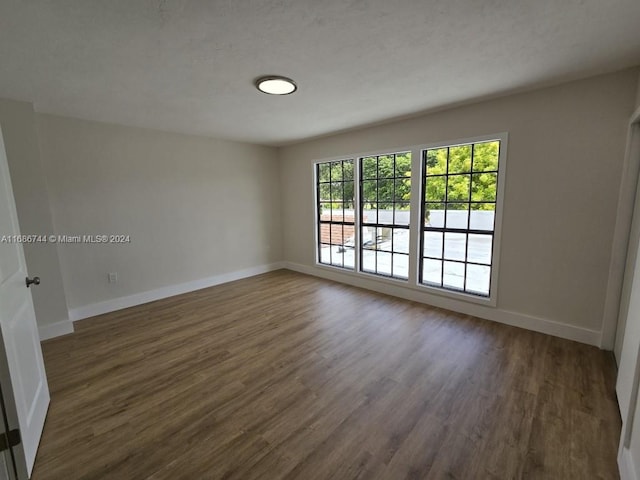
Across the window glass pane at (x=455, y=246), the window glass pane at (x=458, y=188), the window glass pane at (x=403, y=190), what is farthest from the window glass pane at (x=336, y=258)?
the window glass pane at (x=458, y=188)

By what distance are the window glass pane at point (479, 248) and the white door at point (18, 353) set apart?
3.95 metres

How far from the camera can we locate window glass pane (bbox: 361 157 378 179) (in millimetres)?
4176

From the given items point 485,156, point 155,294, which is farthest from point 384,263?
point 155,294

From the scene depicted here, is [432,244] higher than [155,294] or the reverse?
higher

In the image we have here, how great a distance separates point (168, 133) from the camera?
4.05 meters

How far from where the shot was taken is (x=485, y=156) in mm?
3193

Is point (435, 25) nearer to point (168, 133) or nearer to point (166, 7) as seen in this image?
point (166, 7)

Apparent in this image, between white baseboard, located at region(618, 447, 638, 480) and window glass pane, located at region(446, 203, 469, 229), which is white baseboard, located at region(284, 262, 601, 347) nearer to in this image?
window glass pane, located at region(446, 203, 469, 229)

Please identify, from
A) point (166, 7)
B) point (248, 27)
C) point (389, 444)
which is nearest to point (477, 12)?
point (248, 27)

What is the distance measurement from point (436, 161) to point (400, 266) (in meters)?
1.54

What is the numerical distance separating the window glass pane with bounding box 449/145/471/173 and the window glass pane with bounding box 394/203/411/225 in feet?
2.47

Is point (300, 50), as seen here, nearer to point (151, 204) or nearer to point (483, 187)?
point (483, 187)

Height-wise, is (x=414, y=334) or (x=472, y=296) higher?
(x=472, y=296)

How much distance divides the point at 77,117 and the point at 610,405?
5.66m
